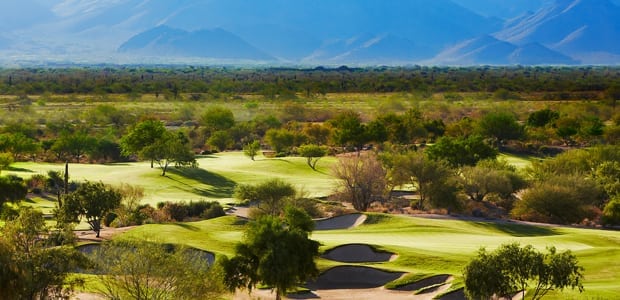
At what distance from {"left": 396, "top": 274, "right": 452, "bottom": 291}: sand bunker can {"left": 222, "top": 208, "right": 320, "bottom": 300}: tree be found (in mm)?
5750

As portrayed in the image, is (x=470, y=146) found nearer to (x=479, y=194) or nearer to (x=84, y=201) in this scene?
(x=479, y=194)

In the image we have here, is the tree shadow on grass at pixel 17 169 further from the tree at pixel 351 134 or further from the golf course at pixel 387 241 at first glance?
the tree at pixel 351 134

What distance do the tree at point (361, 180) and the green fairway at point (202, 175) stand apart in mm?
3366

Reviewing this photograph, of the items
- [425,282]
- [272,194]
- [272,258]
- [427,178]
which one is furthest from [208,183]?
[272,258]

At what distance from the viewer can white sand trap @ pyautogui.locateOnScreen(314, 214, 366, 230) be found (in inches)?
2055

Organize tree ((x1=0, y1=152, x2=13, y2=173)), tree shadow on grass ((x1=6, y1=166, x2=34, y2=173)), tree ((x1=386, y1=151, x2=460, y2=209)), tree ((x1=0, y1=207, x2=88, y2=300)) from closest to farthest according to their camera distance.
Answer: tree ((x1=0, y1=207, x2=88, y2=300)) < tree ((x1=386, y1=151, x2=460, y2=209)) < tree ((x1=0, y1=152, x2=13, y2=173)) < tree shadow on grass ((x1=6, y1=166, x2=34, y2=173))

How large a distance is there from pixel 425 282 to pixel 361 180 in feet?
87.4

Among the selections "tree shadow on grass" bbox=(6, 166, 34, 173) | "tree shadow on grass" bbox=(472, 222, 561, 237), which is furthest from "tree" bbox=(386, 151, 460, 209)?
"tree shadow on grass" bbox=(6, 166, 34, 173)

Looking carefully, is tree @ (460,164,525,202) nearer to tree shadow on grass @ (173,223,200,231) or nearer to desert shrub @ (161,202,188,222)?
desert shrub @ (161,202,188,222)

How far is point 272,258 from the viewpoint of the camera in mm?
29484

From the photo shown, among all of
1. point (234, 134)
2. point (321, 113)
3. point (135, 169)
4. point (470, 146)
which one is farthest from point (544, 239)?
point (321, 113)

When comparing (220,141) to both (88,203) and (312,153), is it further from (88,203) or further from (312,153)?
(88,203)

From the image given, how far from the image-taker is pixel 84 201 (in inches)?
1748

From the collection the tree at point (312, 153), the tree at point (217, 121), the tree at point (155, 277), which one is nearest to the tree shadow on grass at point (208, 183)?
the tree at point (312, 153)
